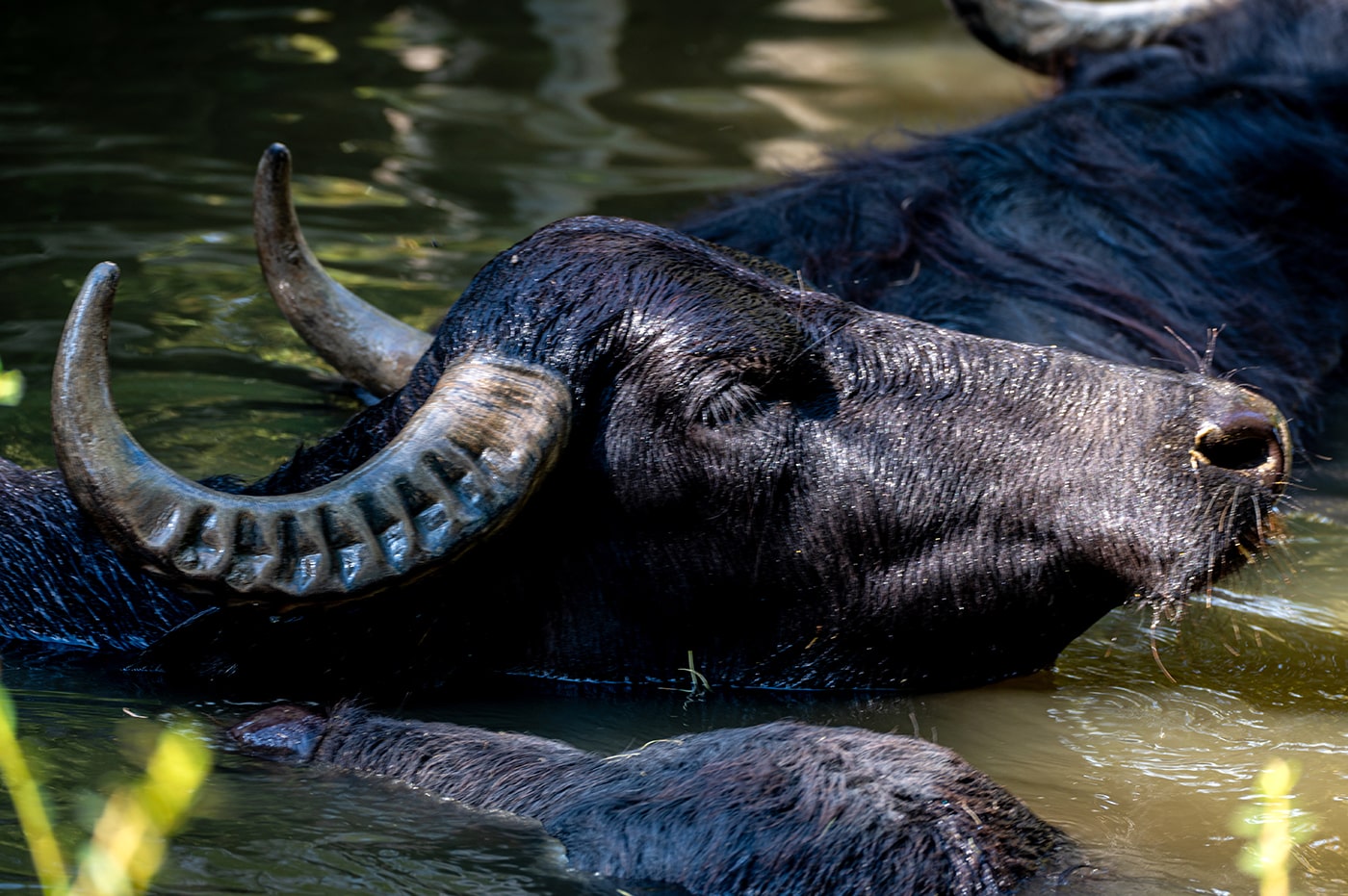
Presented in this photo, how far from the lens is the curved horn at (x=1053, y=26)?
8.55 m

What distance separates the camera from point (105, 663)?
4.61 meters

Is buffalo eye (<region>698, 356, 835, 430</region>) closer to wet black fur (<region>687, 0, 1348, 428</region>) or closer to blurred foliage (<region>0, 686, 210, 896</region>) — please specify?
wet black fur (<region>687, 0, 1348, 428</region>)

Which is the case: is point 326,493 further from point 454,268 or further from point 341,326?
point 454,268

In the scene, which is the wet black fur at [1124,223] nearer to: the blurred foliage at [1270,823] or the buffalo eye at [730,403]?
the buffalo eye at [730,403]

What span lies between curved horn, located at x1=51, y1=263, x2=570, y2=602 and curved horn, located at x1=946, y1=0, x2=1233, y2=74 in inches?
194

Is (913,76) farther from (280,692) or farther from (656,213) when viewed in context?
(280,692)

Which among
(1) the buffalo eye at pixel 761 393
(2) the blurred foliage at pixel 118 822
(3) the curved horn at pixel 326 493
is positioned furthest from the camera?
(1) the buffalo eye at pixel 761 393

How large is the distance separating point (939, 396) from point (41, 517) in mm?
2309

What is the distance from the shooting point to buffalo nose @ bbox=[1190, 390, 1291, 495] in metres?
4.30

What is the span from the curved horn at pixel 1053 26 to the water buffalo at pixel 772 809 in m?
5.50

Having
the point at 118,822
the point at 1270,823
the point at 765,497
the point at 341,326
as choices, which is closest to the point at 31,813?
the point at 118,822

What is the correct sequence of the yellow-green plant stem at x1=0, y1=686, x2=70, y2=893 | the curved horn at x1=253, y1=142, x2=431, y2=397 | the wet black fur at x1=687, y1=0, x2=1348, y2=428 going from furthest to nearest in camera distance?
the wet black fur at x1=687, y1=0, x2=1348, y2=428, the curved horn at x1=253, y1=142, x2=431, y2=397, the yellow-green plant stem at x1=0, y1=686, x2=70, y2=893

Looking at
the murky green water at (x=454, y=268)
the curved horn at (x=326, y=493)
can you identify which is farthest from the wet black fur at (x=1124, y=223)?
the curved horn at (x=326, y=493)

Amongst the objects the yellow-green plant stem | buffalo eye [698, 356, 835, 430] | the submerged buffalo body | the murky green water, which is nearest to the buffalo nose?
the submerged buffalo body
